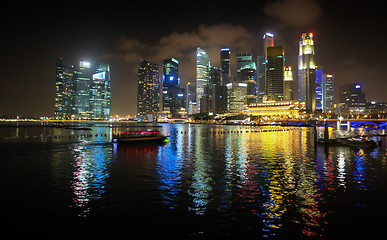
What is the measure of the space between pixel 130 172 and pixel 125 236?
13.4 meters

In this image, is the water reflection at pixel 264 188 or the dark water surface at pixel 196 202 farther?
the water reflection at pixel 264 188

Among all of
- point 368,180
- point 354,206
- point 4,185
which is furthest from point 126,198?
point 368,180

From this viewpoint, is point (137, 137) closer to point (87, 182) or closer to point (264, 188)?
point (87, 182)

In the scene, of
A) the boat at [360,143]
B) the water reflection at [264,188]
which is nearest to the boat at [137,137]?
the water reflection at [264,188]

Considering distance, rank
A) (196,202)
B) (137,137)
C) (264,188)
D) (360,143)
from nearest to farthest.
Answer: (196,202)
(264,188)
(360,143)
(137,137)

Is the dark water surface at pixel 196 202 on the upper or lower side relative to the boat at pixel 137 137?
lower

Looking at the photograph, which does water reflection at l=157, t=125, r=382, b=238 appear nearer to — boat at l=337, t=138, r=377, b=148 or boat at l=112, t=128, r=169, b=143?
boat at l=337, t=138, r=377, b=148

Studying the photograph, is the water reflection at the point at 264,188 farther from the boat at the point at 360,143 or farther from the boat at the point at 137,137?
the boat at the point at 137,137

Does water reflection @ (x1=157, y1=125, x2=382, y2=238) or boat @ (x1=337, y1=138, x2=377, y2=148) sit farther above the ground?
boat @ (x1=337, y1=138, x2=377, y2=148)

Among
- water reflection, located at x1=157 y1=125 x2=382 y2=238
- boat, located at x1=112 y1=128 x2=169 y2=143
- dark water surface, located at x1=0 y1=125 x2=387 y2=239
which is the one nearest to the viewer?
dark water surface, located at x1=0 y1=125 x2=387 y2=239

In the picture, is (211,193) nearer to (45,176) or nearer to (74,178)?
(74,178)

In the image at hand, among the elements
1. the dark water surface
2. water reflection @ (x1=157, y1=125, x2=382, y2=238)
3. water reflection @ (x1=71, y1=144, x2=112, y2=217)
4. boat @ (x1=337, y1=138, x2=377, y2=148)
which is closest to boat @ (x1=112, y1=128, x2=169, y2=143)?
water reflection @ (x1=71, y1=144, x2=112, y2=217)

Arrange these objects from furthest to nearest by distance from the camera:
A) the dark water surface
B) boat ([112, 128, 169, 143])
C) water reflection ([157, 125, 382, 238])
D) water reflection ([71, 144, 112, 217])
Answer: boat ([112, 128, 169, 143]) < water reflection ([71, 144, 112, 217]) < water reflection ([157, 125, 382, 238]) < the dark water surface

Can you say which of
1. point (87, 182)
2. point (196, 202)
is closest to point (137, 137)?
point (87, 182)
